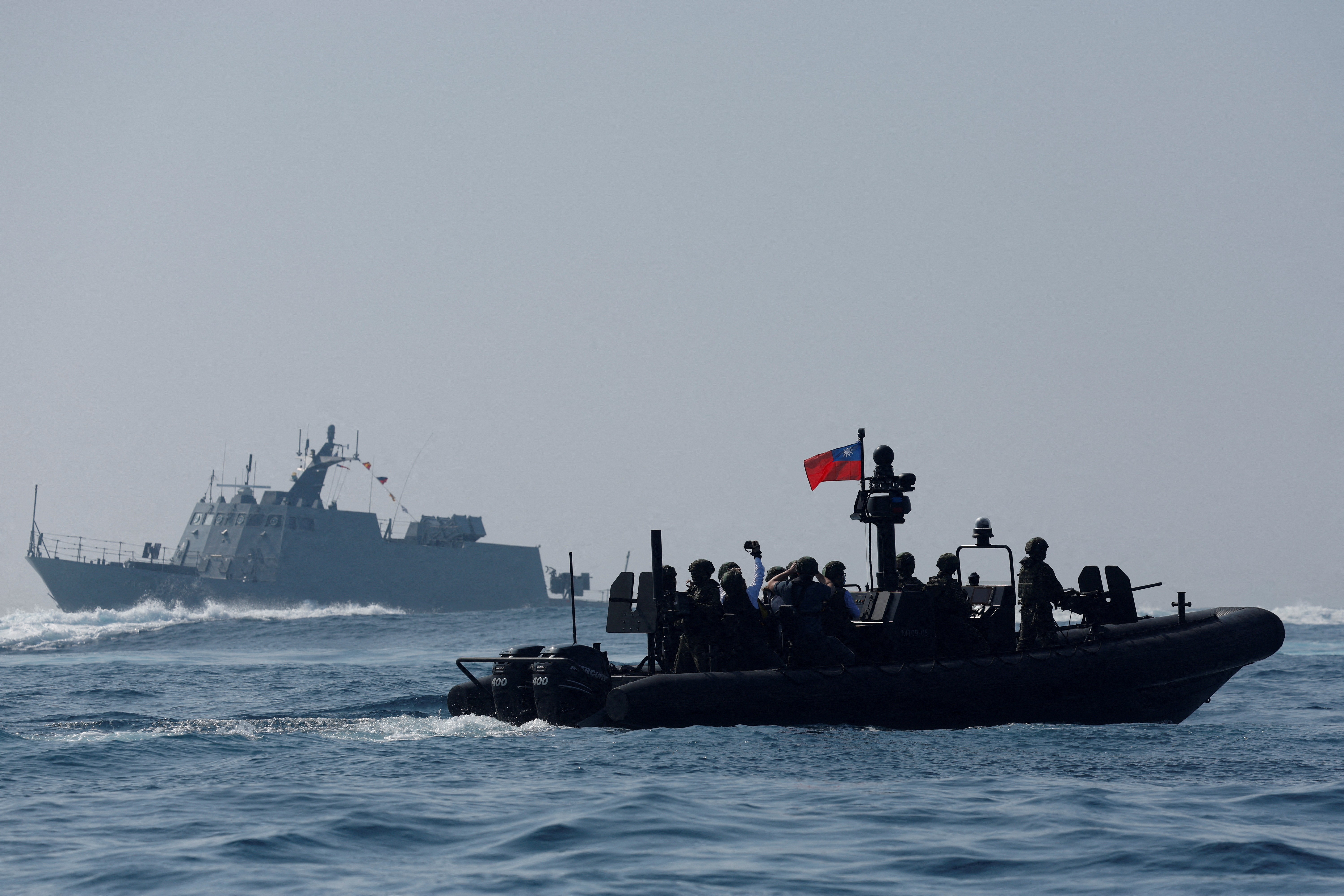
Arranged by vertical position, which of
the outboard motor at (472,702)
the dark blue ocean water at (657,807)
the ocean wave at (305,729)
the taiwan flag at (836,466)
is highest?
the taiwan flag at (836,466)

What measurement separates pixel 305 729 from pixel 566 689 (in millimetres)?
2934

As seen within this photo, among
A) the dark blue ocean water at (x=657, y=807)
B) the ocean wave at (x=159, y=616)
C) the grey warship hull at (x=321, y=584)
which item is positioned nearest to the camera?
the dark blue ocean water at (x=657, y=807)

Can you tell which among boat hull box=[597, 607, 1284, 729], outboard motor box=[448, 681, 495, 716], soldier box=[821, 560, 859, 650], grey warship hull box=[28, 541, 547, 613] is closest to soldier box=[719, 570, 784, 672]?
boat hull box=[597, 607, 1284, 729]

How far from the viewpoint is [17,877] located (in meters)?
6.73

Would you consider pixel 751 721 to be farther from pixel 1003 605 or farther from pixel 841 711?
pixel 1003 605

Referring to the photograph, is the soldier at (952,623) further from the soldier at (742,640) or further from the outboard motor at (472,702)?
the outboard motor at (472,702)

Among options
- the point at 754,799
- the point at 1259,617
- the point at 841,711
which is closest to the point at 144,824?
the point at 754,799

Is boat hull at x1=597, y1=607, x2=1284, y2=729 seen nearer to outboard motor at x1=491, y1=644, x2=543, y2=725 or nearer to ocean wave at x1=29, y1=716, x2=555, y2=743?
outboard motor at x1=491, y1=644, x2=543, y2=725

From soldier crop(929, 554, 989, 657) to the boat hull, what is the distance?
0.35 metres

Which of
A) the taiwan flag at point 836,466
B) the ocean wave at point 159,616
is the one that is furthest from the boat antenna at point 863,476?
the ocean wave at point 159,616

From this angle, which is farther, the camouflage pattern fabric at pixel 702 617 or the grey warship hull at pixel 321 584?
the grey warship hull at pixel 321 584

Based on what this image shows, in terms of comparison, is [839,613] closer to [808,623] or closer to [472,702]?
[808,623]

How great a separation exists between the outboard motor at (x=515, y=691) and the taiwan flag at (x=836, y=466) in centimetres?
433

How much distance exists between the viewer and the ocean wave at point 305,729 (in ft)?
41.1
